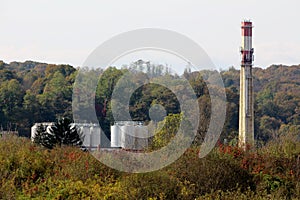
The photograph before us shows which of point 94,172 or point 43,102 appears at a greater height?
point 43,102

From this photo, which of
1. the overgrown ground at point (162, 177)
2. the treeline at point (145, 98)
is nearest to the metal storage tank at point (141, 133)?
the treeline at point (145, 98)

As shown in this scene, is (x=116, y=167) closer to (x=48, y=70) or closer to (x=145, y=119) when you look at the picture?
(x=145, y=119)

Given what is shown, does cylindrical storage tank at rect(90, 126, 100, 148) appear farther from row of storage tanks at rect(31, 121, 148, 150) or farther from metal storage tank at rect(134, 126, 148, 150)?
metal storage tank at rect(134, 126, 148, 150)

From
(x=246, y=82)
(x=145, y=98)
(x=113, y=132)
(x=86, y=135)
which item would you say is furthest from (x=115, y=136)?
(x=246, y=82)

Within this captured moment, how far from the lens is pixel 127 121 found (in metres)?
42.2

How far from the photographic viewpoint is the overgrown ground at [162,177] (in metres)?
17.0

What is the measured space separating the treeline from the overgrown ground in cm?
1071

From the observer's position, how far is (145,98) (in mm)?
44281

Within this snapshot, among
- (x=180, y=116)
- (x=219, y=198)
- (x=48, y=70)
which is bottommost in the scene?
(x=219, y=198)

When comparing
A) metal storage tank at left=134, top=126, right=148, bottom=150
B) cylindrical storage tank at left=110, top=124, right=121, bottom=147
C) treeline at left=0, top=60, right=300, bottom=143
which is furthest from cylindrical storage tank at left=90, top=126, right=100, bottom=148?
metal storage tank at left=134, top=126, right=148, bottom=150

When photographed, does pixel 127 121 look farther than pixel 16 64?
No

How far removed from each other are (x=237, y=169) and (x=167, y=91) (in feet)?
98.7

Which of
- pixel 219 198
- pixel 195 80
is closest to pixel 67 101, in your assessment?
pixel 195 80

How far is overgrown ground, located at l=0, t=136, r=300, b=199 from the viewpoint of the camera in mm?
17031
